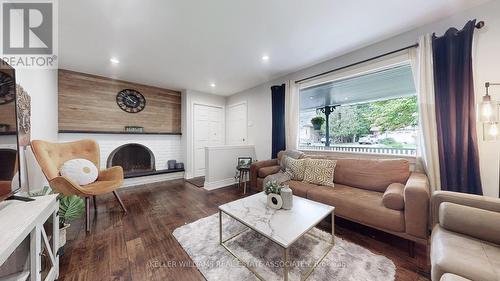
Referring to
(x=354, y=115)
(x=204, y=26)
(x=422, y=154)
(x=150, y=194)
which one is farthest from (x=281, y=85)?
(x=150, y=194)

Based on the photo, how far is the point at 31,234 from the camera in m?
0.99

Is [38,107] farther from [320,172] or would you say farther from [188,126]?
[320,172]

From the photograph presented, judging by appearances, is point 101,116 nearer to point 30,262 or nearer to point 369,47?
point 30,262

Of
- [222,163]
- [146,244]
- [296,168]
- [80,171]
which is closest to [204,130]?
[222,163]

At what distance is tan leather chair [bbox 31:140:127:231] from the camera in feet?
6.31

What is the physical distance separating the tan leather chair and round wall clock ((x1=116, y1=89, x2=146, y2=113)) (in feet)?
→ 5.10

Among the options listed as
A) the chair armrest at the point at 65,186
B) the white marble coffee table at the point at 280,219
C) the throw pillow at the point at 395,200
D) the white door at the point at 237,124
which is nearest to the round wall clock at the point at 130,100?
the white door at the point at 237,124

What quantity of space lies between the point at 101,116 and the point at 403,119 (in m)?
5.36

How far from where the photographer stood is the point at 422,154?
2070 mm

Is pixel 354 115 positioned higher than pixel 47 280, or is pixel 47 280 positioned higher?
pixel 354 115

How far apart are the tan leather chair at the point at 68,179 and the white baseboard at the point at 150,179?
1325 millimetres

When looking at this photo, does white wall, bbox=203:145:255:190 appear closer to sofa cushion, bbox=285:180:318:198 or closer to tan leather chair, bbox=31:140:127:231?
tan leather chair, bbox=31:140:127:231

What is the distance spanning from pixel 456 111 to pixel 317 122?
1798mm

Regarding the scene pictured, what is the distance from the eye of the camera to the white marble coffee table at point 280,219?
1276mm
